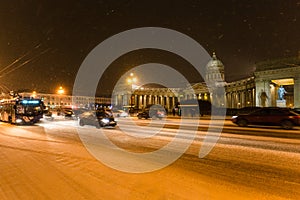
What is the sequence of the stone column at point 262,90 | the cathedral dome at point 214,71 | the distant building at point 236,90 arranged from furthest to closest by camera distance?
the cathedral dome at point 214,71 < the stone column at point 262,90 < the distant building at point 236,90

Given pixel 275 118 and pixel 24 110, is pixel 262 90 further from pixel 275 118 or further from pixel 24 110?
pixel 24 110

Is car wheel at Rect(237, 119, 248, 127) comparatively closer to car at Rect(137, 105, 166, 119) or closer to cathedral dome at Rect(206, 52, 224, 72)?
car at Rect(137, 105, 166, 119)

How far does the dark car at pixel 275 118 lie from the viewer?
16.9m

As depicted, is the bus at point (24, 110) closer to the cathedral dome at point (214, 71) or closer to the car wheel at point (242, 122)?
the car wheel at point (242, 122)

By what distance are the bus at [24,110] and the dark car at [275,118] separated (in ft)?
64.0

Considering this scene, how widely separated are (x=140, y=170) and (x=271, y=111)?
1502 cm

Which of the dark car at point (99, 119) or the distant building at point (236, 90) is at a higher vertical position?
the distant building at point (236, 90)

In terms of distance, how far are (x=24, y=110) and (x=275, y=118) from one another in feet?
71.5

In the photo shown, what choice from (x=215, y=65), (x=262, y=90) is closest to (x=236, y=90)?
(x=215, y=65)

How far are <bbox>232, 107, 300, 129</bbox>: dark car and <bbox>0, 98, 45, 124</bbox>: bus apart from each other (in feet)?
64.0

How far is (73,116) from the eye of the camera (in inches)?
1521

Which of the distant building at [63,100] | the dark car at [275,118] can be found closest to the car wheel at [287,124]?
the dark car at [275,118]

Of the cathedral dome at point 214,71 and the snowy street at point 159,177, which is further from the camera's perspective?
the cathedral dome at point 214,71

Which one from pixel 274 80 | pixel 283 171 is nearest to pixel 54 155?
pixel 283 171
